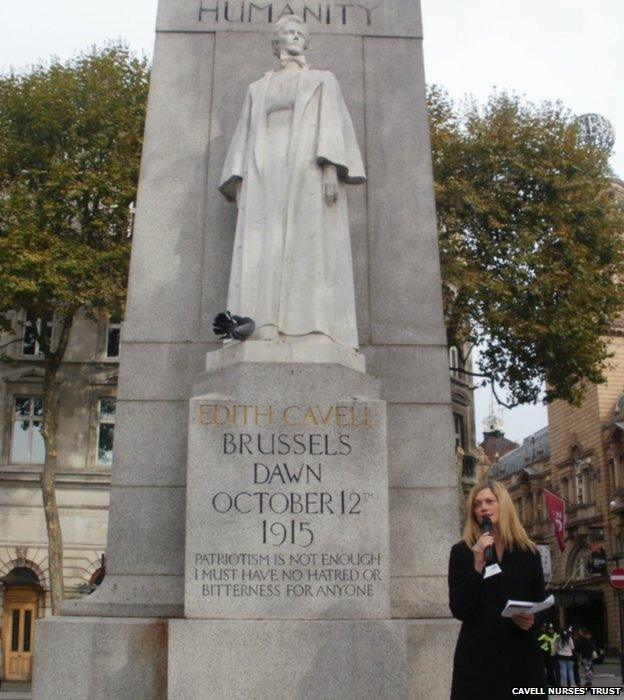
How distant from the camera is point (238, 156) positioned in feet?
31.2

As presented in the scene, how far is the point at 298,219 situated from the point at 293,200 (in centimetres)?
19

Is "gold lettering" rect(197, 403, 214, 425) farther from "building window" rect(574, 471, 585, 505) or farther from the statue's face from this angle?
"building window" rect(574, 471, 585, 505)

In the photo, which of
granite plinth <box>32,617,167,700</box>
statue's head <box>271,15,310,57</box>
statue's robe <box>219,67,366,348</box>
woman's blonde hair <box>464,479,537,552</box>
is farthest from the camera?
statue's head <box>271,15,310,57</box>

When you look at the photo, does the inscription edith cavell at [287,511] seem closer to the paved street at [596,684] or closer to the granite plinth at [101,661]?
the granite plinth at [101,661]

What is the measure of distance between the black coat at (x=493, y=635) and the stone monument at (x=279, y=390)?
2.18 meters

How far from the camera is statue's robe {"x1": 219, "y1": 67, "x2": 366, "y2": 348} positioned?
8.84m

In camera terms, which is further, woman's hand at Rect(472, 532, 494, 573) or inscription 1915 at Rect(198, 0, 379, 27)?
inscription 1915 at Rect(198, 0, 379, 27)

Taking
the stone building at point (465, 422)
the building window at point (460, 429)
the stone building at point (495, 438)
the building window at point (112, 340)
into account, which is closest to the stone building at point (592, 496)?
the stone building at point (465, 422)

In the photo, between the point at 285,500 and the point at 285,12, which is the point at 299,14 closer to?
the point at 285,12

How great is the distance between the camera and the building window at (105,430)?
126 ft

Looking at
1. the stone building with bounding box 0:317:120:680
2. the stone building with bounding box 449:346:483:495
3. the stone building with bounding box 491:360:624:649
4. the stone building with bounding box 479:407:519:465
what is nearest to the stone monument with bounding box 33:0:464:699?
the stone building with bounding box 0:317:120:680

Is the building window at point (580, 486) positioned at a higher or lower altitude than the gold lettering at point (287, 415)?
higher

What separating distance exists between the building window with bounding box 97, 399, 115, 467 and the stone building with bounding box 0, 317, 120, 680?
0.13 ft

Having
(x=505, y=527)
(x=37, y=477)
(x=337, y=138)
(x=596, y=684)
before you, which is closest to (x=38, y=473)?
(x=37, y=477)
